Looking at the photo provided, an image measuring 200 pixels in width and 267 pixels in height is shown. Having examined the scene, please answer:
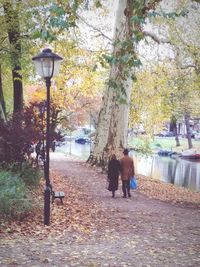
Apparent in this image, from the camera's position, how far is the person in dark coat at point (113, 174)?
598 inches

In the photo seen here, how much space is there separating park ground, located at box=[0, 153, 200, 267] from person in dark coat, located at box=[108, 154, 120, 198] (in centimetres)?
38

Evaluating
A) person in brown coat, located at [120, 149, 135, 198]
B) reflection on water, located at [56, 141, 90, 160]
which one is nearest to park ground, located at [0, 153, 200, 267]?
person in brown coat, located at [120, 149, 135, 198]

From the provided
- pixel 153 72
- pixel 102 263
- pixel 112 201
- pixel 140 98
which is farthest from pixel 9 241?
pixel 140 98

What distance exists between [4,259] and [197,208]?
30.8 feet

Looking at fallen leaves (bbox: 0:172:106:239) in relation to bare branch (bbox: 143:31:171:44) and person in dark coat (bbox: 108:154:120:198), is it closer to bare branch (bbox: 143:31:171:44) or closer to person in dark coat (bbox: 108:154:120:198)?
person in dark coat (bbox: 108:154:120:198)

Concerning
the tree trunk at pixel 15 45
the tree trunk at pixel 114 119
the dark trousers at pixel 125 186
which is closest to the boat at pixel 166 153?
the tree trunk at pixel 114 119

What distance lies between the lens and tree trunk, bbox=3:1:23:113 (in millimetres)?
18125

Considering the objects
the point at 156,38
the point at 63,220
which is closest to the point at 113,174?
the point at 63,220

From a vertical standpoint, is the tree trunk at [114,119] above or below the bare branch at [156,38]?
below

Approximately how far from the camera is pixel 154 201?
15.9 m

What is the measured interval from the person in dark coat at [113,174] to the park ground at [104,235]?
0.38 meters

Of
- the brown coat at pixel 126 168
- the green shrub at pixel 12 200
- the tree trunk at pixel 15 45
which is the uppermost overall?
the tree trunk at pixel 15 45

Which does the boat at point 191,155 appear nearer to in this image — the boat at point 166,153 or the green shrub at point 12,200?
the boat at point 166,153

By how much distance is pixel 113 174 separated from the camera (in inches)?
606
